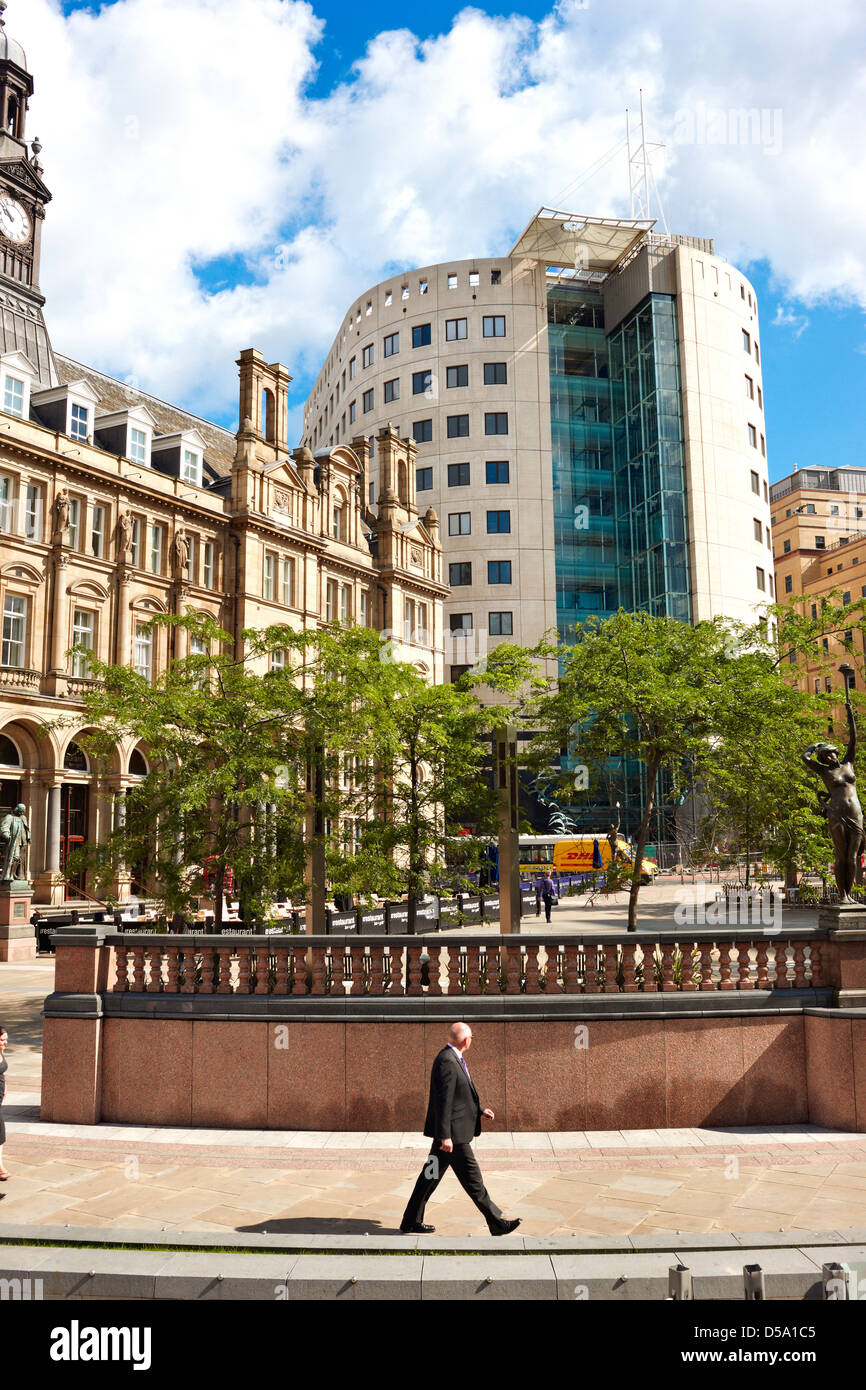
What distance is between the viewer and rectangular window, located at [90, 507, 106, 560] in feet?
137

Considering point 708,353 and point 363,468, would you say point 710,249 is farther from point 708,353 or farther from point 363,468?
point 363,468

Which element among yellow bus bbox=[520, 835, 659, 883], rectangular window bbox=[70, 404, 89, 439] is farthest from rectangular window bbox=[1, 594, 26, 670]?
yellow bus bbox=[520, 835, 659, 883]

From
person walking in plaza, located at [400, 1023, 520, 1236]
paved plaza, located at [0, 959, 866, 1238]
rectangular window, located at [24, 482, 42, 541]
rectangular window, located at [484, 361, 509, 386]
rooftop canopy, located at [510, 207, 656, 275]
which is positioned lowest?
paved plaza, located at [0, 959, 866, 1238]

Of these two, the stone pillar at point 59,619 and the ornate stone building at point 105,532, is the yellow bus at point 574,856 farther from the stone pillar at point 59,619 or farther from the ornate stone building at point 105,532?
the stone pillar at point 59,619

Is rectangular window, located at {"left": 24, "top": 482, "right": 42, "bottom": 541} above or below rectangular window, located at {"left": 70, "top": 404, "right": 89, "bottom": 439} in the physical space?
below

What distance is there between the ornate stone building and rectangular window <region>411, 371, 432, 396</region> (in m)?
17.2

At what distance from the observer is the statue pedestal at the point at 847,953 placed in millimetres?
11359

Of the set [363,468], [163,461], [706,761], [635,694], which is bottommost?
[706,761]

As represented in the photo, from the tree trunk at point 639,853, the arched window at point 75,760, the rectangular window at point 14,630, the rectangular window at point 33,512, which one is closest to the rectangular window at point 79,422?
the rectangular window at point 33,512

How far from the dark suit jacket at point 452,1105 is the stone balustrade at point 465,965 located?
10.6 ft

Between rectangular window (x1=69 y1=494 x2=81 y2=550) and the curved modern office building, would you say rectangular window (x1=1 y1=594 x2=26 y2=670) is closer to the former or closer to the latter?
rectangular window (x1=69 y1=494 x2=81 y2=550)

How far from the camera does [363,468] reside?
59219 mm

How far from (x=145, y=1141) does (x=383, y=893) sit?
11022mm
